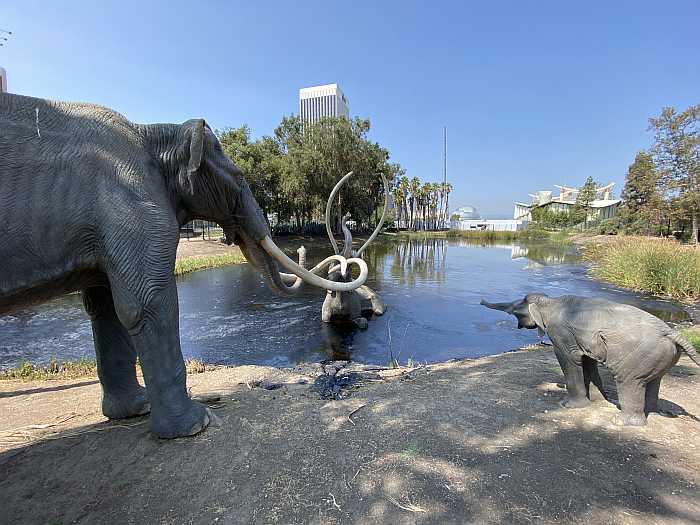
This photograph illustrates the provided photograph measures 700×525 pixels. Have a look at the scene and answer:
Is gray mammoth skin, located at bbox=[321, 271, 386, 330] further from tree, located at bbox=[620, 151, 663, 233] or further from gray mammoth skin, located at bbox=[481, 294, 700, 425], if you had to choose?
tree, located at bbox=[620, 151, 663, 233]

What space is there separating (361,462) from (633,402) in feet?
7.15

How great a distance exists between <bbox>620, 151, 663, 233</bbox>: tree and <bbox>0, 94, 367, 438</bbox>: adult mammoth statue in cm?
2754

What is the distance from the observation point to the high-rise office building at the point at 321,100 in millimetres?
76812

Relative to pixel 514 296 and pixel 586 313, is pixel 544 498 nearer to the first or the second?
pixel 586 313

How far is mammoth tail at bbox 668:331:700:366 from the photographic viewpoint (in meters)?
2.65

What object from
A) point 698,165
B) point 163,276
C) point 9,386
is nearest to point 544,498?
point 163,276

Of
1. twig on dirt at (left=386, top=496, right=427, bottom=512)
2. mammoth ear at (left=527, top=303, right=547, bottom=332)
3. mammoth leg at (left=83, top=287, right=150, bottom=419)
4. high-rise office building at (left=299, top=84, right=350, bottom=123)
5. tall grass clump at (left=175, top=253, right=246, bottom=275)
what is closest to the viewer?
twig on dirt at (left=386, top=496, right=427, bottom=512)

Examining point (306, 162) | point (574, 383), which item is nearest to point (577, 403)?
point (574, 383)

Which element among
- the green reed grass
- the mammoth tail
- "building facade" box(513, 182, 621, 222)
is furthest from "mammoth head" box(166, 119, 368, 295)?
"building facade" box(513, 182, 621, 222)

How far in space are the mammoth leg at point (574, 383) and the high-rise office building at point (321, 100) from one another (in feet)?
259

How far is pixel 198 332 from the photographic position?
8.33m

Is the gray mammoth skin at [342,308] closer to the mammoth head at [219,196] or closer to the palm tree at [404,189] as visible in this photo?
the mammoth head at [219,196]

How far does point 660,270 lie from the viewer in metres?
11.6

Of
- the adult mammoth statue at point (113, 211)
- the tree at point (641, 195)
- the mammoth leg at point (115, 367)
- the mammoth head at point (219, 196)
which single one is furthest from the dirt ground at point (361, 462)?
the tree at point (641, 195)
